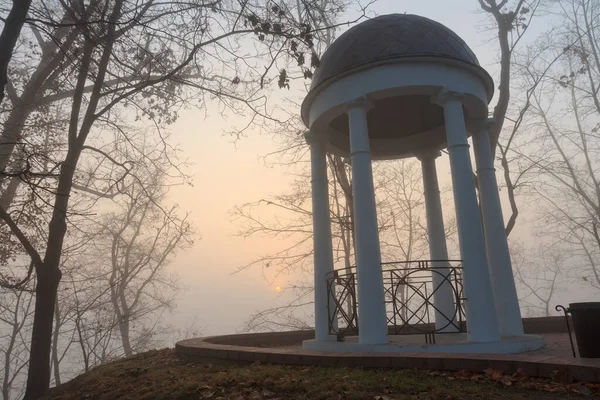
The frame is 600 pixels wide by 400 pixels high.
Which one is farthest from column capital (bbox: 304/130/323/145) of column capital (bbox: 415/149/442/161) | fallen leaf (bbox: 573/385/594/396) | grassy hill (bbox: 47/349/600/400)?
fallen leaf (bbox: 573/385/594/396)

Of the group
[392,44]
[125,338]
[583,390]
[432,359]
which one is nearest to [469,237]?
[432,359]

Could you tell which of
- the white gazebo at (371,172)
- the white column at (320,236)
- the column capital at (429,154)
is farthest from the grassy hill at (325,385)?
the column capital at (429,154)

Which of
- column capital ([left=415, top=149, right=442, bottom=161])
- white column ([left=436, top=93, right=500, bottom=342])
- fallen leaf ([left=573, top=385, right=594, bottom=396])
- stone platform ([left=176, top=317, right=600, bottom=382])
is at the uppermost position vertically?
column capital ([left=415, top=149, right=442, bottom=161])

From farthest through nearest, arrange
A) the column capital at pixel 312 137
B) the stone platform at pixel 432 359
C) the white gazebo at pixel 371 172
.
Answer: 1. the column capital at pixel 312 137
2. the white gazebo at pixel 371 172
3. the stone platform at pixel 432 359

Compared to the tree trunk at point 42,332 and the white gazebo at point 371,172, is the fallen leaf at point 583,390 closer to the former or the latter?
the white gazebo at point 371,172

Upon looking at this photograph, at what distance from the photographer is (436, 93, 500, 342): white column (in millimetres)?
7199

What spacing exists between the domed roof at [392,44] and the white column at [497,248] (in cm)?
208

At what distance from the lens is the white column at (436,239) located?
1021cm

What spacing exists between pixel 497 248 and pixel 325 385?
5685 millimetres

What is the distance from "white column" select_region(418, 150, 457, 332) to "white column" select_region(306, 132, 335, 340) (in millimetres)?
2900

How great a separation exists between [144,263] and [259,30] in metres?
21.1

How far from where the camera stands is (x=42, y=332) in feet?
28.6

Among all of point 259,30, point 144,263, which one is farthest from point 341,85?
point 144,263

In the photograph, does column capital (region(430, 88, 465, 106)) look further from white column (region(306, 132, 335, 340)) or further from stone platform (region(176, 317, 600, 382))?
stone platform (region(176, 317, 600, 382))
